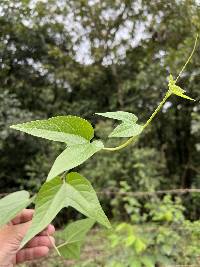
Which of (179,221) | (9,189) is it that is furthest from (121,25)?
(179,221)

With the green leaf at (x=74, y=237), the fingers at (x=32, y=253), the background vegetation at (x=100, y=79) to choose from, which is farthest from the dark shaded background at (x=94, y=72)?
the green leaf at (x=74, y=237)

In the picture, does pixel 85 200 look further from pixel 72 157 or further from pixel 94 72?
pixel 94 72

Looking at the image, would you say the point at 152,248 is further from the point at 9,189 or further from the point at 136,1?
the point at 136,1

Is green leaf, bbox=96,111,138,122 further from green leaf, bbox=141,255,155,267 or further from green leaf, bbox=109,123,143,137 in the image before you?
green leaf, bbox=141,255,155,267

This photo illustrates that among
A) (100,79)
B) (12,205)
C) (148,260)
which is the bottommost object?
(148,260)

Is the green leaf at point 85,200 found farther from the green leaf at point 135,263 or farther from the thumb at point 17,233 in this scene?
the green leaf at point 135,263

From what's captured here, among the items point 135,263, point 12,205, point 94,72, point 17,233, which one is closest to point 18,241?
point 17,233
